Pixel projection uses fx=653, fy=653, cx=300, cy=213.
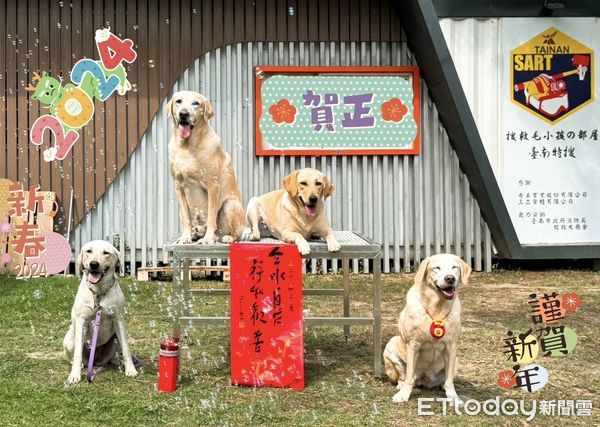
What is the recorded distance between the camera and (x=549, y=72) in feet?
30.0

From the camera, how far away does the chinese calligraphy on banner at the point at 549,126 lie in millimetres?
9141

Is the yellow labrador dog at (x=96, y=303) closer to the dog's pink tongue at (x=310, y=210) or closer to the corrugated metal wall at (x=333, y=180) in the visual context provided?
the dog's pink tongue at (x=310, y=210)

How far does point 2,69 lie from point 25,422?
6730 millimetres

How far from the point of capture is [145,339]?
19.1 ft

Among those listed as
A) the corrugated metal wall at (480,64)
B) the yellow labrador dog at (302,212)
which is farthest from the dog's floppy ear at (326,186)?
the corrugated metal wall at (480,64)

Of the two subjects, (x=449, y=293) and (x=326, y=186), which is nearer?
(x=449, y=293)

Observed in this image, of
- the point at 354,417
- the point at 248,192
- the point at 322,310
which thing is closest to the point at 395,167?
the point at 248,192

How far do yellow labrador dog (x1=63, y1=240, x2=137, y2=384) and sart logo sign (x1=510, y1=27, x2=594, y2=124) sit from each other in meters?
6.64

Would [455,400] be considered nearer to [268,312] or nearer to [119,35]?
[268,312]

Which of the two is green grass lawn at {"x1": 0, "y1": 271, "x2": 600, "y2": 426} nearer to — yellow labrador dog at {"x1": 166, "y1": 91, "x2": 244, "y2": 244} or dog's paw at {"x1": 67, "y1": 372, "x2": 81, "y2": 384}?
dog's paw at {"x1": 67, "y1": 372, "x2": 81, "y2": 384}

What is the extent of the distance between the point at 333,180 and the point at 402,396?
553 centimetres

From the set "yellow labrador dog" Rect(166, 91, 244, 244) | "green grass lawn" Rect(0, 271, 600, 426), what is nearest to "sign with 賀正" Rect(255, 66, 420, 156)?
"green grass lawn" Rect(0, 271, 600, 426)

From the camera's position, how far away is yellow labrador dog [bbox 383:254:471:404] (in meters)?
3.98

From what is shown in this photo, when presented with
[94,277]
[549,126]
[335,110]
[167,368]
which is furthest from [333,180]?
[167,368]
